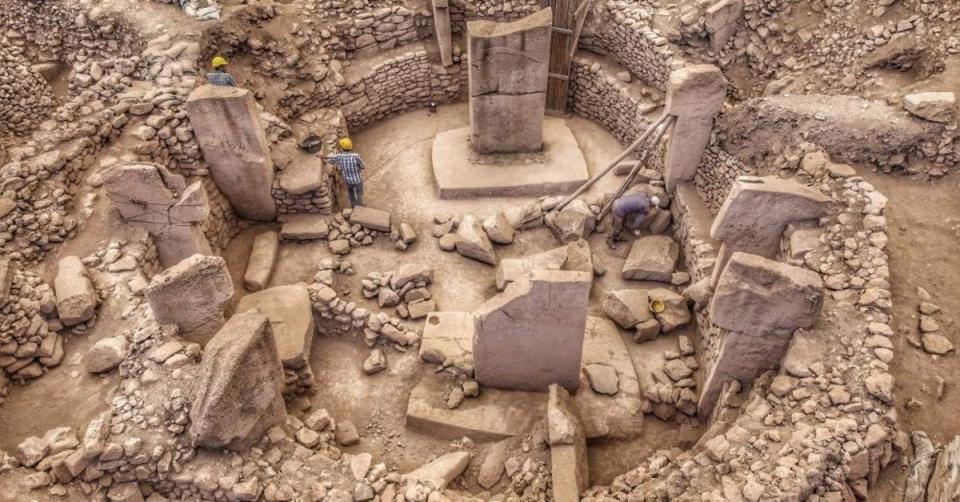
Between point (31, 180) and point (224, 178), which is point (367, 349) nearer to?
point (224, 178)

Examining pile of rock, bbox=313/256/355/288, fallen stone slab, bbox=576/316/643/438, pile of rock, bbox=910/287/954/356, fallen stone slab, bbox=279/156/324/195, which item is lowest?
fallen stone slab, bbox=576/316/643/438

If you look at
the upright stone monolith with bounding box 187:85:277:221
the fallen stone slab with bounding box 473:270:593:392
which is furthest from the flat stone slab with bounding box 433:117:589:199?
the fallen stone slab with bounding box 473:270:593:392

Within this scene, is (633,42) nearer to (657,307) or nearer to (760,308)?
(657,307)

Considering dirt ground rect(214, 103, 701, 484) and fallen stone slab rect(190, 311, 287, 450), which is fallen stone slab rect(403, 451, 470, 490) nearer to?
dirt ground rect(214, 103, 701, 484)

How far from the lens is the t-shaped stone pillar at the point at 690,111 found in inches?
279

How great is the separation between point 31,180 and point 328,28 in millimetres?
4714

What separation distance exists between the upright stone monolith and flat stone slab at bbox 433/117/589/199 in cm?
238

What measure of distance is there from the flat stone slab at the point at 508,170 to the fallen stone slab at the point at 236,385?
4.25m

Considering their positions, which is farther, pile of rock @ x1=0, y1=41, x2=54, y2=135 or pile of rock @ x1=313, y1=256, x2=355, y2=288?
pile of rock @ x1=0, y1=41, x2=54, y2=135

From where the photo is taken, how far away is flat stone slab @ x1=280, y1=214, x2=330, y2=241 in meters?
7.91

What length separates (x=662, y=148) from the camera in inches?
330

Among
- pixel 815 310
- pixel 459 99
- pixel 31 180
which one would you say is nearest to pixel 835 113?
pixel 815 310

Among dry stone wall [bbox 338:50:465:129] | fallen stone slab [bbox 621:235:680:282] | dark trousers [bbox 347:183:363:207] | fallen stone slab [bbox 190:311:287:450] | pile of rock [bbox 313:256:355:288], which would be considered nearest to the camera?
fallen stone slab [bbox 190:311:287:450]

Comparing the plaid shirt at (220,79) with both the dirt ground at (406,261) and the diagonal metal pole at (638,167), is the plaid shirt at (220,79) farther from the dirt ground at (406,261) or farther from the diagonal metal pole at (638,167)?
the diagonal metal pole at (638,167)
